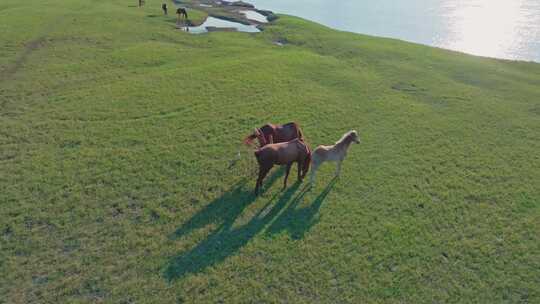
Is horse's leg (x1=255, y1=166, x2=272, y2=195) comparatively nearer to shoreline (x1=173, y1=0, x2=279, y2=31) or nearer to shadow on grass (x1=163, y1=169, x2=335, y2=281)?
shadow on grass (x1=163, y1=169, x2=335, y2=281)

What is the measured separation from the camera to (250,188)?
13805mm

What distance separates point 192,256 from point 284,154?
15.8 feet

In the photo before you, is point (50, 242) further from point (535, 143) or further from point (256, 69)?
point (535, 143)

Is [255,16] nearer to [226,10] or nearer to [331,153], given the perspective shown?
[226,10]

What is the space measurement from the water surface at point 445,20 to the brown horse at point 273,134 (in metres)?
32.4

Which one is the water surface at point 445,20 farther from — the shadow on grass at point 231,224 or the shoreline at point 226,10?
the shadow on grass at point 231,224

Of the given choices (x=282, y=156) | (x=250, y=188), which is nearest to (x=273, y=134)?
(x=282, y=156)

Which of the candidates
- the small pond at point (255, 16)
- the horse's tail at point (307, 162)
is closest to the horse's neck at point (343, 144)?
the horse's tail at point (307, 162)

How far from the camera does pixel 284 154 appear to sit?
43.0 feet

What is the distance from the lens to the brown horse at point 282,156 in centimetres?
1275

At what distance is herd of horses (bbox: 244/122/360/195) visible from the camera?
12859 millimetres

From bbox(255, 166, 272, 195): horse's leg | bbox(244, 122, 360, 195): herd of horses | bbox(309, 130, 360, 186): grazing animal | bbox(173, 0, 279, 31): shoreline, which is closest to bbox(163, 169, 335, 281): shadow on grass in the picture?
bbox(255, 166, 272, 195): horse's leg

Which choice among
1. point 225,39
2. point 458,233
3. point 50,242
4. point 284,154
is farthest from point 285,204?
point 225,39

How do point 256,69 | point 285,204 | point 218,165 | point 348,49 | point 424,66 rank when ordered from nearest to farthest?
point 285,204
point 218,165
point 256,69
point 424,66
point 348,49
